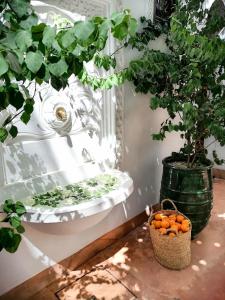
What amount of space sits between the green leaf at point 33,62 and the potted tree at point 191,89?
1196 mm

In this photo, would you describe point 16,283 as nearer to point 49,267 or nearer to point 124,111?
point 49,267

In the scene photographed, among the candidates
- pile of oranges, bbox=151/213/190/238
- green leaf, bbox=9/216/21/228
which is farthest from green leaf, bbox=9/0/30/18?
pile of oranges, bbox=151/213/190/238

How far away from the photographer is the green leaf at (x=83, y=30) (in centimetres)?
55

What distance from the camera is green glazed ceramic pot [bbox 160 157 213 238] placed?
77.9 inches

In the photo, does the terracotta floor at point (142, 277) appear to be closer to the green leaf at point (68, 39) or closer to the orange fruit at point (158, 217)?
the orange fruit at point (158, 217)

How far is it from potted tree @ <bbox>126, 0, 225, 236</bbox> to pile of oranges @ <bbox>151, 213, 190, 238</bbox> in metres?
0.19

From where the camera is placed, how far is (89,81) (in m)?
1.58

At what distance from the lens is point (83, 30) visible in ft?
1.81

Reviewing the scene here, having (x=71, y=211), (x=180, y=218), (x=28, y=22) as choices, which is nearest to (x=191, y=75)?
(x=180, y=218)

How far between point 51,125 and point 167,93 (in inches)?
36.6

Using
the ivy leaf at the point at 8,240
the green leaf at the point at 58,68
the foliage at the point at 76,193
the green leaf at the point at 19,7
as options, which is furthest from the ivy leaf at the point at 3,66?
the foliage at the point at 76,193

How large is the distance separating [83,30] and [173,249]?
161 centimetres

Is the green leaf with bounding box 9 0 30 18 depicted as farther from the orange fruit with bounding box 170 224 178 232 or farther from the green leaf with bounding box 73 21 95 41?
the orange fruit with bounding box 170 224 178 232

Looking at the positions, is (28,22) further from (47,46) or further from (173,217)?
(173,217)
